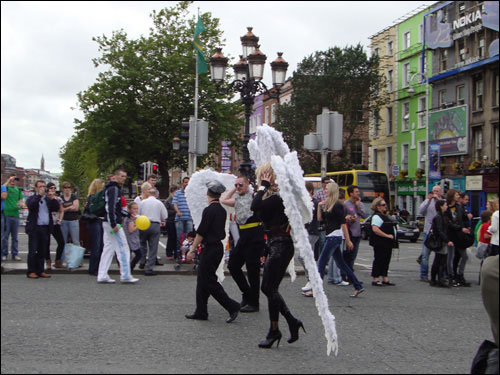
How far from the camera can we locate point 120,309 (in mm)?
8266

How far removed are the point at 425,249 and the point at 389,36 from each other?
4018 centimetres

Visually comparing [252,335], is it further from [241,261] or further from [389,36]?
[389,36]

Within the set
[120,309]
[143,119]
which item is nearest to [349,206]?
[120,309]

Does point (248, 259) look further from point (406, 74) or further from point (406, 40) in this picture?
point (406, 40)

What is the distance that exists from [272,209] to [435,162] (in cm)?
3459

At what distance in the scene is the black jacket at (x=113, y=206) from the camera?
10.7 m

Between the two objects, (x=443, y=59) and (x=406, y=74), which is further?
(x=406, y=74)

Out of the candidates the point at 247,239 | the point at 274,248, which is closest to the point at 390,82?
the point at 247,239

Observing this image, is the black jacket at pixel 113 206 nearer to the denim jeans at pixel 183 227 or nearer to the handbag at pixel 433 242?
the denim jeans at pixel 183 227

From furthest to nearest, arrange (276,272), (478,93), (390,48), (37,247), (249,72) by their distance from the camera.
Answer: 1. (390,48)
2. (478,93)
3. (249,72)
4. (37,247)
5. (276,272)

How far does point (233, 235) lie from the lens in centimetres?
1380

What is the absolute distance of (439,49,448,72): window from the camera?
41750 mm

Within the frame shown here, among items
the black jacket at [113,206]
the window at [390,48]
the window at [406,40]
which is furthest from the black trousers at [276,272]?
the window at [390,48]

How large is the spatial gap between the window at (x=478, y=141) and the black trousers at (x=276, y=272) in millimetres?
33481
